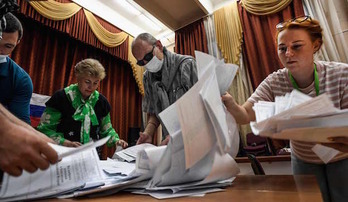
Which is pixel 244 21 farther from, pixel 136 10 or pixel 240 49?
pixel 136 10

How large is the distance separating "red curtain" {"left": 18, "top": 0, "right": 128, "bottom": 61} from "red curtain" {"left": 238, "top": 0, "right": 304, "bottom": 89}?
204 centimetres

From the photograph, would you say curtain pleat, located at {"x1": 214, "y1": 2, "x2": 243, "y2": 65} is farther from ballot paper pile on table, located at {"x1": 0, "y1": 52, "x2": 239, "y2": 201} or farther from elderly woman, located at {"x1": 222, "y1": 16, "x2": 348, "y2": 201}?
ballot paper pile on table, located at {"x1": 0, "y1": 52, "x2": 239, "y2": 201}

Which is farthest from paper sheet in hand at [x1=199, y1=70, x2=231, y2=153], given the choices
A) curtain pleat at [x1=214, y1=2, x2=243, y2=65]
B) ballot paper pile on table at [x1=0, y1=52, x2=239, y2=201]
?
curtain pleat at [x1=214, y1=2, x2=243, y2=65]

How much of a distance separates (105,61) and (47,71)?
3.12ft

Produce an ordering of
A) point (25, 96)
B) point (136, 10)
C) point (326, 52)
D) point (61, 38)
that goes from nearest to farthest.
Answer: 1. point (25, 96)
2. point (326, 52)
3. point (61, 38)
4. point (136, 10)

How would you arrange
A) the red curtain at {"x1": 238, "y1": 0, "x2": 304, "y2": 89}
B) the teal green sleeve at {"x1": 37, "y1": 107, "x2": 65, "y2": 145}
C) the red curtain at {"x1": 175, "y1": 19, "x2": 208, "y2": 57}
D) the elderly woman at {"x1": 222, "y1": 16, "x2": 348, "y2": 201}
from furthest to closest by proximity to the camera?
the red curtain at {"x1": 175, "y1": 19, "x2": 208, "y2": 57}, the red curtain at {"x1": 238, "y1": 0, "x2": 304, "y2": 89}, the teal green sleeve at {"x1": 37, "y1": 107, "x2": 65, "y2": 145}, the elderly woman at {"x1": 222, "y1": 16, "x2": 348, "y2": 201}

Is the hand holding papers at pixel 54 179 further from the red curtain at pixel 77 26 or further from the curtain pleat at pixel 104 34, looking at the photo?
the curtain pleat at pixel 104 34

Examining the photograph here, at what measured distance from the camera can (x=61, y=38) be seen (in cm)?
284

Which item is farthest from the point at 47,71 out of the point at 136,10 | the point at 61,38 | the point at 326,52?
the point at 326,52

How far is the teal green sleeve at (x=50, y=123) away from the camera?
119 centimetres

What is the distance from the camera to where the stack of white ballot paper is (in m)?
0.26

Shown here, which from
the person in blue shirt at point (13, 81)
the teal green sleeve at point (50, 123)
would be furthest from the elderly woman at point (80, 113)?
the person in blue shirt at point (13, 81)

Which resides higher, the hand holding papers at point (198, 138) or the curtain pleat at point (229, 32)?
the curtain pleat at point (229, 32)

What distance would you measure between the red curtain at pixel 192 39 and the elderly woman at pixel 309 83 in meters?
2.08
